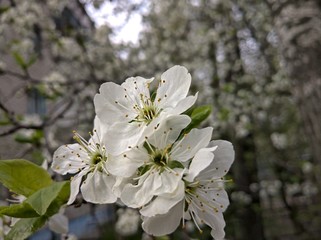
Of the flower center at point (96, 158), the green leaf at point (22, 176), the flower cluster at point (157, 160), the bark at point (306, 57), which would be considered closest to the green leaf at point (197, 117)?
the flower cluster at point (157, 160)

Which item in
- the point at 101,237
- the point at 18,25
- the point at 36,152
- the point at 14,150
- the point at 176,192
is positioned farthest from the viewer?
the point at 101,237

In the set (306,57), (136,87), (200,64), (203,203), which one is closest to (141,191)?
(203,203)

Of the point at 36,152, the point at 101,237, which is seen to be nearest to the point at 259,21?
the point at 36,152

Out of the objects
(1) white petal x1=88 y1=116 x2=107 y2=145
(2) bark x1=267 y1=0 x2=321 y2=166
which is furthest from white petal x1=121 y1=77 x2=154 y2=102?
(2) bark x1=267 y1=0 x2=321 y2=166

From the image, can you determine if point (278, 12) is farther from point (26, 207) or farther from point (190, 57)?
point (190, 57)

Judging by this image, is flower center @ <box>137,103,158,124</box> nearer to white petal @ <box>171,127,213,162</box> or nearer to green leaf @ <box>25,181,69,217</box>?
white petal @ <box>171,127,213,162</box>

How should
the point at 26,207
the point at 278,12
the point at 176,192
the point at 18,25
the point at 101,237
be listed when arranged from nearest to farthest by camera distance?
the point at 176,192 < the point at 26,207 < the point at 278,12 < the point at 18,25 < the point at 101,237

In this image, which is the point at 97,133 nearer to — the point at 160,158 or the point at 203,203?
the point at 160,158
